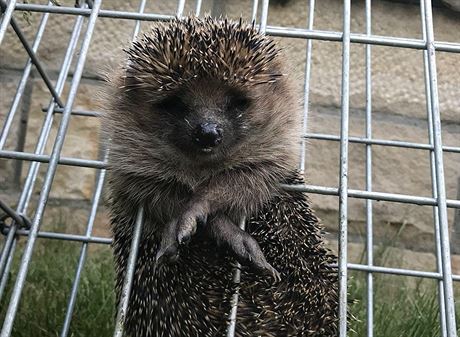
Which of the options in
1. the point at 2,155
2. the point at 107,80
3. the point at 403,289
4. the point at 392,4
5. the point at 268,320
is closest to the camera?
the point at 2,155

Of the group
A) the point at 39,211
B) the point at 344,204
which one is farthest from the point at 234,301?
the point at 39,211

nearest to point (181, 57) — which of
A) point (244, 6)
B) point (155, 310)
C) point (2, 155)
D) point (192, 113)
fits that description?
point (192, 113)

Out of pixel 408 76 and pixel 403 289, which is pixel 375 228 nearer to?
pixel 403 289

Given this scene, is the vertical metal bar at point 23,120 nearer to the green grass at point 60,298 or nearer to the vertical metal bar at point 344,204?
the green grass at point 60,298

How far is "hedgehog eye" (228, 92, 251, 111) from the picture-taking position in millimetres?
1359

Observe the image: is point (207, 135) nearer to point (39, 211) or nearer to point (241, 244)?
point (241, 244)

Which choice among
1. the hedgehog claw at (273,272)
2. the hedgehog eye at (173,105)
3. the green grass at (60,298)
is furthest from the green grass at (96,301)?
the hedgehog eye at (173,105)

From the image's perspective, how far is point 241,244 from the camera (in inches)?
47.4

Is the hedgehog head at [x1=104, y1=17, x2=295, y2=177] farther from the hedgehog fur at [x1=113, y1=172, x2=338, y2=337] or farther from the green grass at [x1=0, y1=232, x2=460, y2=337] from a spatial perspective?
the green grass at [x1=0, y1=232, x2=460, y2=337]

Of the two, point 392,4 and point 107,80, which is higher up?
point 392,4

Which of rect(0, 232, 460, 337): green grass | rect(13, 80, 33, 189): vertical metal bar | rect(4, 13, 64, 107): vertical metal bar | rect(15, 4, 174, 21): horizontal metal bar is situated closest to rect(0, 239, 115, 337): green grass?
rect(0, 232, 460, 337): green grass

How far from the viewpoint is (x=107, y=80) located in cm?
157

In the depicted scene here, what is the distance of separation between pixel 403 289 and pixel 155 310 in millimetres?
1327

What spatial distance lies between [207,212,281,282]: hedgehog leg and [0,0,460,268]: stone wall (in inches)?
51.7
